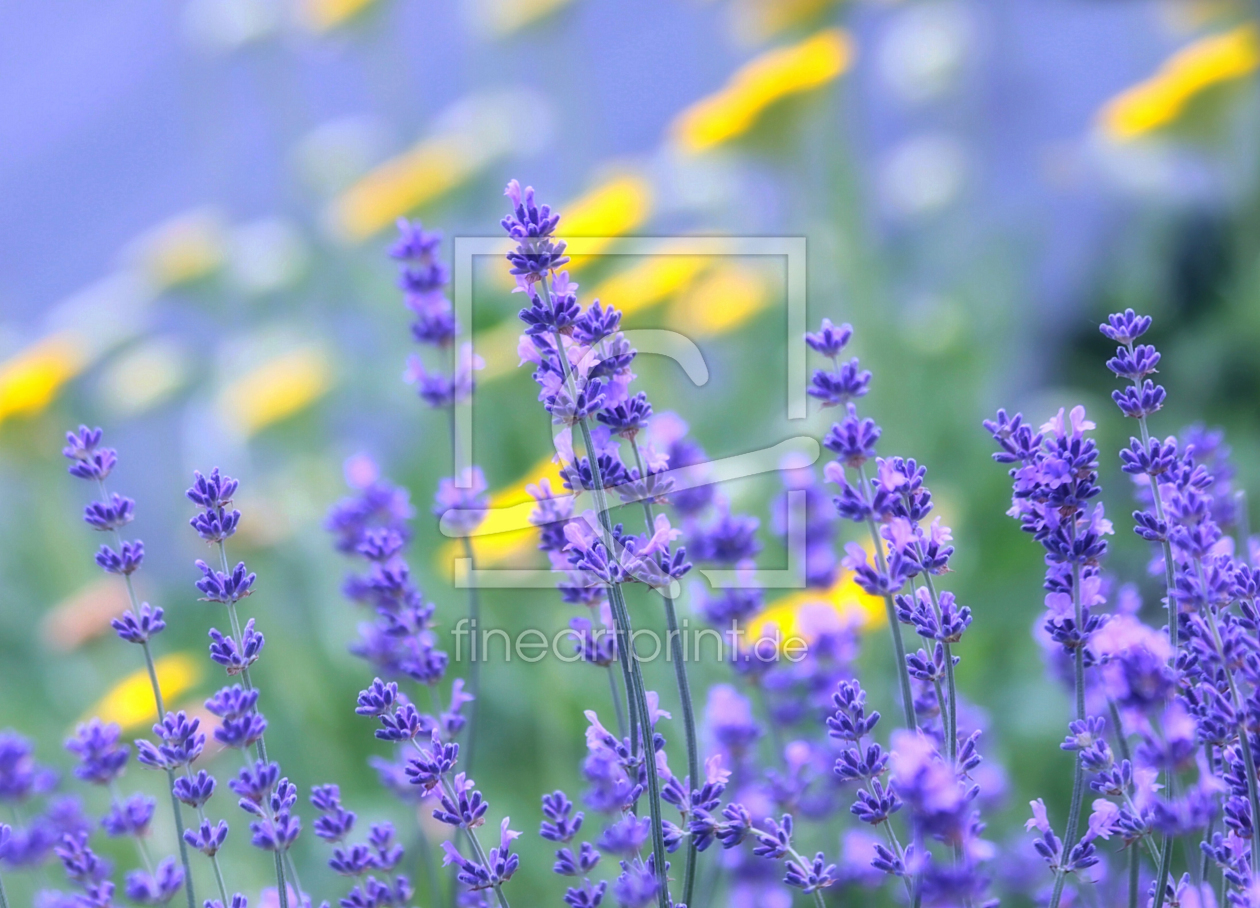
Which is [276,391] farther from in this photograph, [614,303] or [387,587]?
[387,587]

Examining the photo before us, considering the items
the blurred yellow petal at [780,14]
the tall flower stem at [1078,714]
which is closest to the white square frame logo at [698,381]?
the tall flower stem at [1078,714]

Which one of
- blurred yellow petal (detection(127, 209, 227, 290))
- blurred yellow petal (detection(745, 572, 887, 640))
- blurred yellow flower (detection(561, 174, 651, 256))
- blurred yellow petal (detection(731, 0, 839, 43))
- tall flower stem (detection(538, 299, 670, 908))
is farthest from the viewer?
blurred yellow petal (detection(127, 209, 227, 290))

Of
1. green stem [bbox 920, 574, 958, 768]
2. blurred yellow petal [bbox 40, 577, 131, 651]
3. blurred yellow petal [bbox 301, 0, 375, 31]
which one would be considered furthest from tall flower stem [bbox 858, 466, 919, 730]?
blurred yellow petal [bbox 301, 0, 375, 31]

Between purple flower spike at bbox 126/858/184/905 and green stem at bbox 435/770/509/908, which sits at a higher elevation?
green stem at bbox 435/770/509/908

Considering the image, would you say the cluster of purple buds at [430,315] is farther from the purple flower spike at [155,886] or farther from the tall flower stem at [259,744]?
the purple flower spike at [155,886]

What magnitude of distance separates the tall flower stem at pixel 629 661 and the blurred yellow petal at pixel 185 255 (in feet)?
5.97

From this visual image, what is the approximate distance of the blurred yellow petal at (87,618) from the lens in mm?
1661

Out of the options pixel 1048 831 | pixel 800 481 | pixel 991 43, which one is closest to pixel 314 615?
pixel 800 481

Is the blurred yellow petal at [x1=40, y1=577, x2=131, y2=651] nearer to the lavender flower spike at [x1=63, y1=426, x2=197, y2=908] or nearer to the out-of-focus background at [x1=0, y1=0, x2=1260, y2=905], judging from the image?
the out-of-focus background at [x1=0, y1=0, x2=1260, y2=905]

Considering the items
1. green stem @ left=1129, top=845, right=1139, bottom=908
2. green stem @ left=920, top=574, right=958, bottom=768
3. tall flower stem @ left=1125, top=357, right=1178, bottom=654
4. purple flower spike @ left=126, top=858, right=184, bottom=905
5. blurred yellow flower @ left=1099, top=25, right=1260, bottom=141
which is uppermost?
blurred yellow flower @ left=1099, top=25, right=1260, bottom=141

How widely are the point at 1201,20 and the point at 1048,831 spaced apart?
8.03ft

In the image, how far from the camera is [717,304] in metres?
2.02

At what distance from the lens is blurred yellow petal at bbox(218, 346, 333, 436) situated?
1.93m

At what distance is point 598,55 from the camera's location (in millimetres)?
4633
